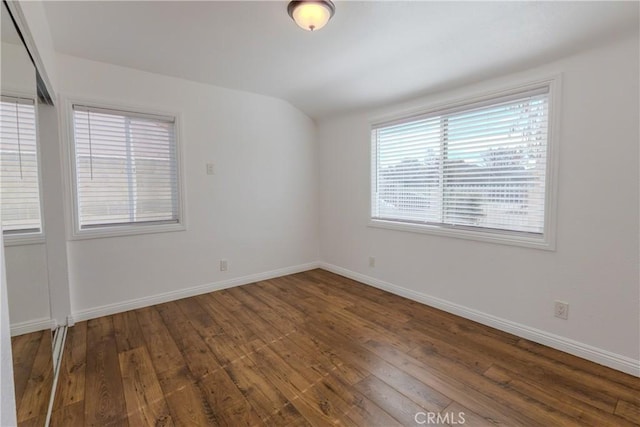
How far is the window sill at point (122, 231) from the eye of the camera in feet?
8.93

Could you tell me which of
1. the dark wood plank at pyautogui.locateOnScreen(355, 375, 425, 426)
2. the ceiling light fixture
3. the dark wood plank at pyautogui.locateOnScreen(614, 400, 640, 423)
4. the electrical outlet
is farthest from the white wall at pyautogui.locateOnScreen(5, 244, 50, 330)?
the electrical outlet

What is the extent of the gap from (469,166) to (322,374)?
215 cm

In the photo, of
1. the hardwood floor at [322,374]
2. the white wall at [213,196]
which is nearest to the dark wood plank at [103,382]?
the hardwood floor at [322,374]

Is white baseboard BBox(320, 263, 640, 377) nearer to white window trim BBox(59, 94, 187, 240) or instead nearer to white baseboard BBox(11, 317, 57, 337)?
white window trim BBox(59, 94, 187, 240)

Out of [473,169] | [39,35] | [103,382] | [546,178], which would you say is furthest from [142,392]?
[546,178]

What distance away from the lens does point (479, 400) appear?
1.73 meters

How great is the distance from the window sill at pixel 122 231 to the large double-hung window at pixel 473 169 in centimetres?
228

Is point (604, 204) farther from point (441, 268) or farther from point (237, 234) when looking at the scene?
point (237, 234)

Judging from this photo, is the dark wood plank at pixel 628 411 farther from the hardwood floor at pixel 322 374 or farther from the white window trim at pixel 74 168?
the white window trim at pixel 74 168

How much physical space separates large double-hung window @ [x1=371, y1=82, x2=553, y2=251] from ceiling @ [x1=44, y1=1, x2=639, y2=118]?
323 mm

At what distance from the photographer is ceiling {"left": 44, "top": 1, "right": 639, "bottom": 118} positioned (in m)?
1.86

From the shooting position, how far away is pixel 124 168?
2951mm

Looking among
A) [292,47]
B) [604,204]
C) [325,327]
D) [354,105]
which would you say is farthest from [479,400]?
[354,105]

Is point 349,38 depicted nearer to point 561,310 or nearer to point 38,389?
point 561,310
